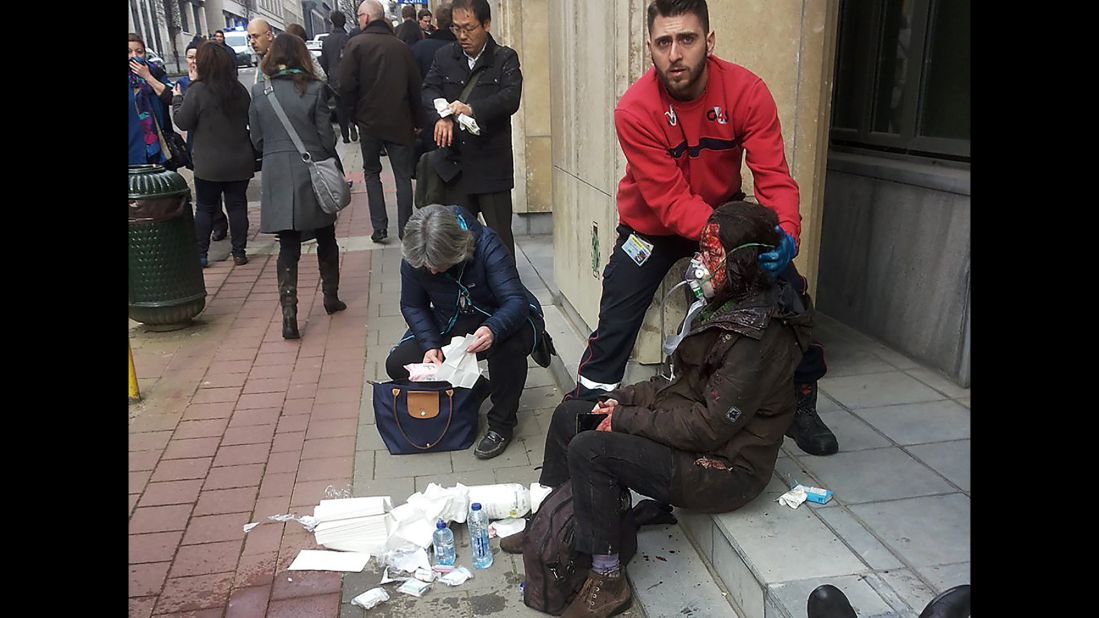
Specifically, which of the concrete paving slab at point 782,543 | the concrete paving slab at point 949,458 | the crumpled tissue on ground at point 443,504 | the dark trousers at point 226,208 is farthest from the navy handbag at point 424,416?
the dark trousers at point 226,208

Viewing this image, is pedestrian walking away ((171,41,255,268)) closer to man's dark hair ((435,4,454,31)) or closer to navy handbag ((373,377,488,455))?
man's dark hair ((435,4,454,31))

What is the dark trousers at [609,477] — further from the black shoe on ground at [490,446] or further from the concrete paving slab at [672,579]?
the black shoe on ground at [490,446]

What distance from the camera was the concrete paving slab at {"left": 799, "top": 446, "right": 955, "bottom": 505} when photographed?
9.56 ft

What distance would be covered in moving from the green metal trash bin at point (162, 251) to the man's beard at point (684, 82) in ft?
12.6

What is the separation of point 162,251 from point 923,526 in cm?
493

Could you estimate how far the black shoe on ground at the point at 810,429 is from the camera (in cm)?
320

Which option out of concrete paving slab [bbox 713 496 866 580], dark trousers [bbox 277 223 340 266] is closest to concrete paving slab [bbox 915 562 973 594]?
concrete paving slab [bbox 713 496 866 580]

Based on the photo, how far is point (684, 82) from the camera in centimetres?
297

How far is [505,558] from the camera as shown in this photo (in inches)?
127

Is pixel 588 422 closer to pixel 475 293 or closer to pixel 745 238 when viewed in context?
pixel 745 238

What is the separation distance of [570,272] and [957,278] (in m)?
2.24

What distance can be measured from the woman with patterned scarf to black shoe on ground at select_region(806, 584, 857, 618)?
23.2ft

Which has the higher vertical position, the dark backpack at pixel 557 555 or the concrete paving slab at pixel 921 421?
the concrete paving slab at pixel 921 421
